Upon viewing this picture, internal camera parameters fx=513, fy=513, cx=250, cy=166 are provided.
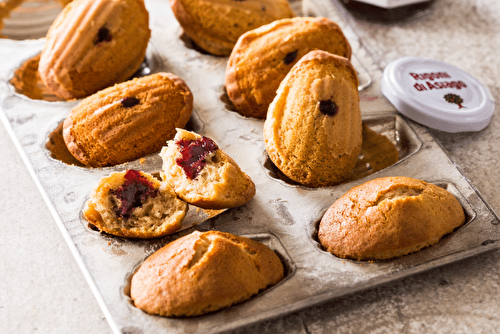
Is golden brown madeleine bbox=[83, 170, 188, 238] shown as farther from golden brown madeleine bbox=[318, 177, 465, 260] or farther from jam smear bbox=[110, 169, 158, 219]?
golden brown madeleine bbox=[318, 177, 465, 260]

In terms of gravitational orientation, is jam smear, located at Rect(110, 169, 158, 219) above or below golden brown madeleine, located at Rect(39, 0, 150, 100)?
below

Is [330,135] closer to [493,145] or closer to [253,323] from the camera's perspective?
[253,323]

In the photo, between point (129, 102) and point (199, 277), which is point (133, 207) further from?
point (129, 102)

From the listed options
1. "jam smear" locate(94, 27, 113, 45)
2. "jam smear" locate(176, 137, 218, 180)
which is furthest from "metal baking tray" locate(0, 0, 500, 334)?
"jam smear" locate(94, 27, 113, 45)

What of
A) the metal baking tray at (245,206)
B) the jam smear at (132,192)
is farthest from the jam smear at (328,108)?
the jam smear at (132,192)

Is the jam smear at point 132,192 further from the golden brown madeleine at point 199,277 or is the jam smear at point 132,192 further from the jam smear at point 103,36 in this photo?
the jam smear at point 103,36

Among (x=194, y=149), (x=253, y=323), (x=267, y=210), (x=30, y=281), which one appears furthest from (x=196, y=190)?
(x=30, y=281)

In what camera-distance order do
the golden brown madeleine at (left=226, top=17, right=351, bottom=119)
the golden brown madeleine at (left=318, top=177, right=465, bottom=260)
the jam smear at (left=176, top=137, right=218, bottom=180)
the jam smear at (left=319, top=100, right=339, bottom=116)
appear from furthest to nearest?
the golden brown madeleine at (left=226, top=17, right=351, bottom=119) < the jam smear at (left=319, top=100, right=339, bottom=116) < the jam smear at (left=176, top=137, right=218, bottom=180) < the golden brown madeleine at (left=318, top=177, right=465, bottom=260)
